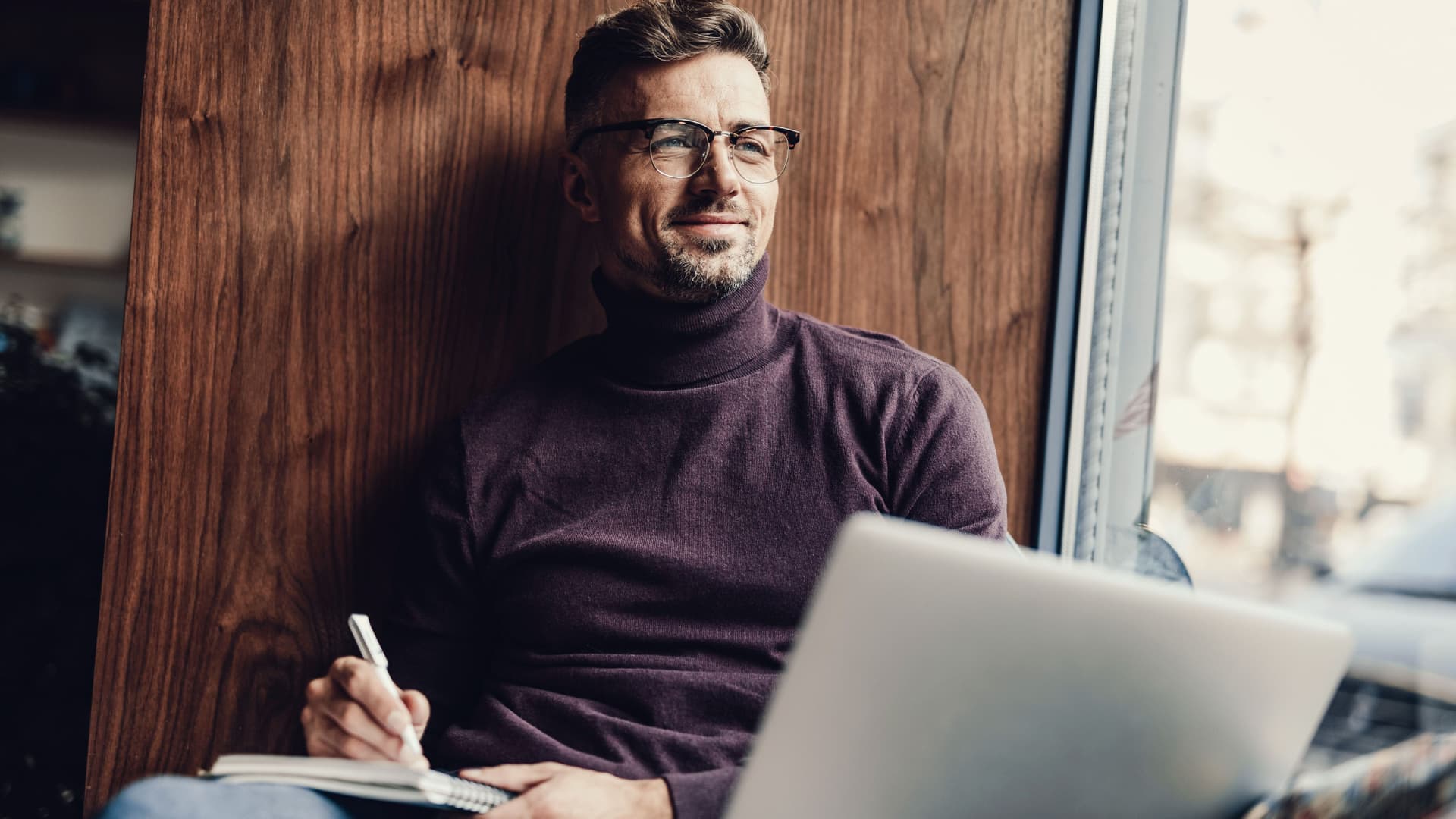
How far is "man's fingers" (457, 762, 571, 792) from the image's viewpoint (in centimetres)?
104

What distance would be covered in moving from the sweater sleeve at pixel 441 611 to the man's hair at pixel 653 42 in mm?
524

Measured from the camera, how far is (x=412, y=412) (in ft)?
5.14

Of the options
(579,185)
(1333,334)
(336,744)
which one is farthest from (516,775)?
(1333,334)

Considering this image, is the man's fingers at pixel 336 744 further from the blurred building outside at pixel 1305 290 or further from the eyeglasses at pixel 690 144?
the blurred building outside at pixel 1305 290

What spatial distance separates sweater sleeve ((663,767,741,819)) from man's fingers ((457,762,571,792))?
13cm

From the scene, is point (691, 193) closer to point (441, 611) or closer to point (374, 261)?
point (374, 261)

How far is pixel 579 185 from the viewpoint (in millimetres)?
1506

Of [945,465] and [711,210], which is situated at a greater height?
[711,210]

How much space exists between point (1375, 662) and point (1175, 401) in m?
0.42

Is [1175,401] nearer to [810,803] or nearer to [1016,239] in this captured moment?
[1016,239]

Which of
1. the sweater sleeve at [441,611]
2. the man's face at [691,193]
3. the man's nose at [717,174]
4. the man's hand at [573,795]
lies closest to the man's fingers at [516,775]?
the man's hand at [573,795]

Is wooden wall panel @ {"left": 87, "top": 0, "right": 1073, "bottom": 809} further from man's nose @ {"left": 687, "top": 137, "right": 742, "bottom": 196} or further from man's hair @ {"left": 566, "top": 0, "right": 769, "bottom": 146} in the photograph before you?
man's nose @ {"left": 687, "top": 137, "right": 742, "bottom": 196}

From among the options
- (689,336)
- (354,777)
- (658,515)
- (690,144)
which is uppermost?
(690,144)

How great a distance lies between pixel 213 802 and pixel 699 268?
0.82 m
